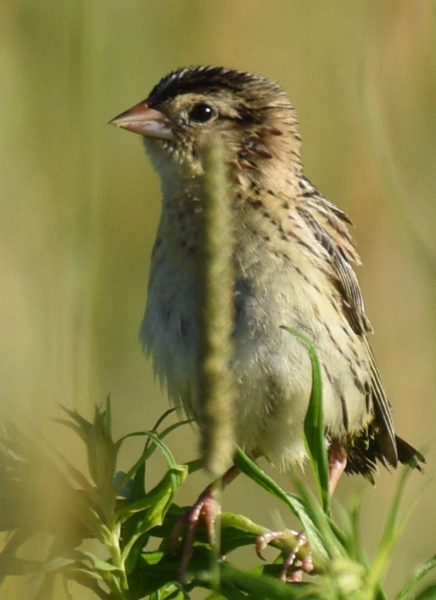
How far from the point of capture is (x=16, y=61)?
3.13m

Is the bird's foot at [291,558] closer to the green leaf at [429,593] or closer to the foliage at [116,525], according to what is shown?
the foliage at [116,525]

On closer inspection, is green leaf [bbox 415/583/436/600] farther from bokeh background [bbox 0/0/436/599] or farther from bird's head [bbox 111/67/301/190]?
bird's head [bbox 111/67/301/190]

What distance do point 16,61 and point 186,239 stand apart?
60 cm

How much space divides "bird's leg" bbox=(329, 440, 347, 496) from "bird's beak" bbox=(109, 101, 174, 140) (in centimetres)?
96

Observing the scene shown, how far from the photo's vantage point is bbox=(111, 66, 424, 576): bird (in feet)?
9.82

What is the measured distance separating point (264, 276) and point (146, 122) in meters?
0.49

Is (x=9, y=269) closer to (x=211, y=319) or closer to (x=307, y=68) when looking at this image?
(x=211, y=319)

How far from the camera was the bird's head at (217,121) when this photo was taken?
3.19 m

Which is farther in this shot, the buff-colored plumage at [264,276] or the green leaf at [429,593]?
the buff-colored plumage at [264,276]

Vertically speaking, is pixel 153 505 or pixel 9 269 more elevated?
pixel 9 269

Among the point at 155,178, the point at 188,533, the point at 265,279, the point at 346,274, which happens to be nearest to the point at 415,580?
the point at 188,533

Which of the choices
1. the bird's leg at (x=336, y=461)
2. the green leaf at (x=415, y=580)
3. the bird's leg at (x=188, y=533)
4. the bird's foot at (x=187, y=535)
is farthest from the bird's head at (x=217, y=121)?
the green leaf at (x=415, y=580)

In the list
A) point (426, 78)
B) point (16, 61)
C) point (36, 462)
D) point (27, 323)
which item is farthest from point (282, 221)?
point (36, 462)

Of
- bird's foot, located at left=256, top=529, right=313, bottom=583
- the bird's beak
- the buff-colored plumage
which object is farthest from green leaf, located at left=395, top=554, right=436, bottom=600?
the bird's beak
